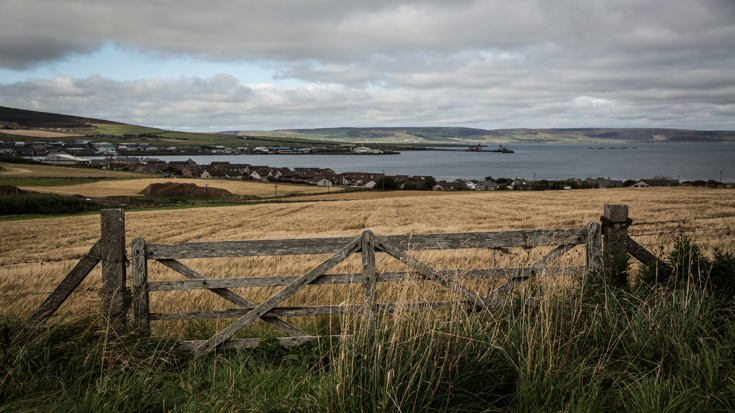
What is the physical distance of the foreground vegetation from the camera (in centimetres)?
320

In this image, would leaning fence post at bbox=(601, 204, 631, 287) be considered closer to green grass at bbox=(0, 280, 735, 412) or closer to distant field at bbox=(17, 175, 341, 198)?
green grass at bbox=(0, 280, 735, 412)

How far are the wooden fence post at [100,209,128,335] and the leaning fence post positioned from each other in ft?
19.7

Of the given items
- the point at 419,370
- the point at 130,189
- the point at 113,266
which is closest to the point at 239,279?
the point at 113,266

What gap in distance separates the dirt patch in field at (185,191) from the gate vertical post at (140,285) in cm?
6300

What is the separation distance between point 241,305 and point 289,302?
6.94ft

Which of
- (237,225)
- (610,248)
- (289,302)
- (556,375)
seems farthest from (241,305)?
(237,225)

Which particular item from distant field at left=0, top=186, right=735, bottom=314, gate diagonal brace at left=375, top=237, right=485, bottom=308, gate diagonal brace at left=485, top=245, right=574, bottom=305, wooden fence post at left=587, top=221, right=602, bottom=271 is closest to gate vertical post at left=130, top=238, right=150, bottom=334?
distant field at left=0, top=186, right=735, bottom=314

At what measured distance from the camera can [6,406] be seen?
3273 millimetres

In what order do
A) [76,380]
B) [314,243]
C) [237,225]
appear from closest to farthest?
[76,380]
[314,243]
[237,225]

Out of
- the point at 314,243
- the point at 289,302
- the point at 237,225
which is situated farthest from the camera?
the point at 237,225

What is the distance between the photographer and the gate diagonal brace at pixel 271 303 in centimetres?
470

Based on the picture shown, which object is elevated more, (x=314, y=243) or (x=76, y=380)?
(x=314, y=243)

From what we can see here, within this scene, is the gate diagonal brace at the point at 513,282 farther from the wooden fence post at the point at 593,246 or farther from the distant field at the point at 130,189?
the distant field at the point at 130,189

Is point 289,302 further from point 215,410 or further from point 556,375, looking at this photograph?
point 556,375
